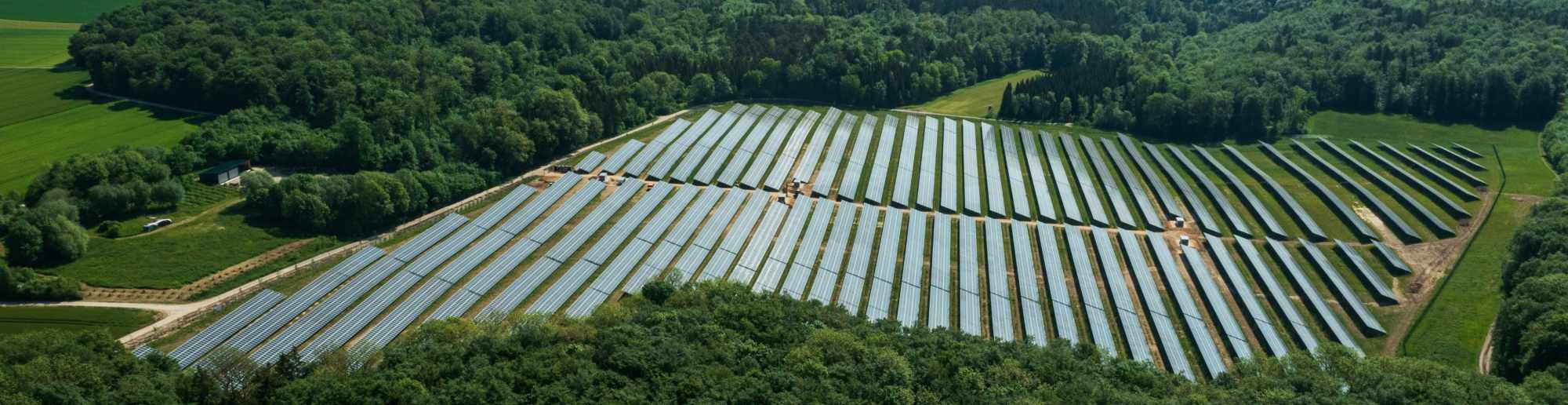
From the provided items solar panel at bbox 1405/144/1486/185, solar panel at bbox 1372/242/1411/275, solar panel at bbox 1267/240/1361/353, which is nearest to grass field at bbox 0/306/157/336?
solar panel at bbox 1267/240/1361/353

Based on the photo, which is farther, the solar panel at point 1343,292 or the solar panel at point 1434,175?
the solar panel at point 1434,175

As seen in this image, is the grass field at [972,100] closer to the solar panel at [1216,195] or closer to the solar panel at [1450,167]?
the solar panel at [1216,195]

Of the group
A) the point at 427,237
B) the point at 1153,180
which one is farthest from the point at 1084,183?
the point at 427,237

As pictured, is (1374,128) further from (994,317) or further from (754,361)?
(754,361)

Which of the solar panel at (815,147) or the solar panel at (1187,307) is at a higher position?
the solar panel at (815,147)

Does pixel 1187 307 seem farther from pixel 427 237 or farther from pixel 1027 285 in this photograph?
pixel 427 237

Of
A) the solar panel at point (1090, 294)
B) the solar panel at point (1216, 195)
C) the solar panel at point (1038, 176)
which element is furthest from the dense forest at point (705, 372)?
the solar panel at point (1038, 176)

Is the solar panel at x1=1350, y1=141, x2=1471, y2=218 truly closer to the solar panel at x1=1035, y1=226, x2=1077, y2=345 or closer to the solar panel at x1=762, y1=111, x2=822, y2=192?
the solar panel at x1=1035, y1=226, x2=1077, y2=345
